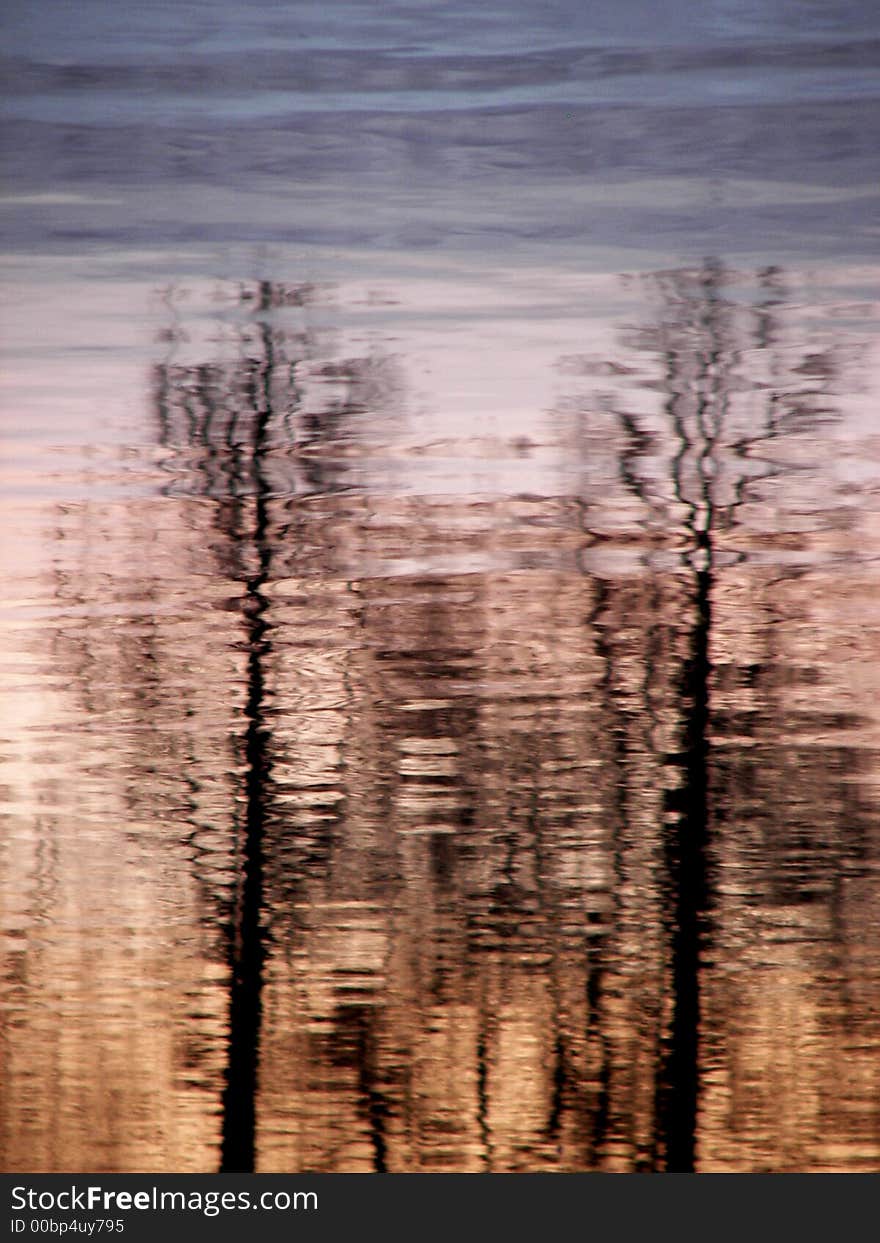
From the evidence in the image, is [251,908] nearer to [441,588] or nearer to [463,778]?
[463,778]

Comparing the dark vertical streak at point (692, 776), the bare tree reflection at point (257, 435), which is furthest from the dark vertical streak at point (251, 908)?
the dark vertical streak at point (692, 776)

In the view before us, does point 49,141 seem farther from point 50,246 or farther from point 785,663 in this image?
point 785,663

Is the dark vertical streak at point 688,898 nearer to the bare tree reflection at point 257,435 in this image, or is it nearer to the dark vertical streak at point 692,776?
the dark vertical streak at point 692,776

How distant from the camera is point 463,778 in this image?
6.98 feet

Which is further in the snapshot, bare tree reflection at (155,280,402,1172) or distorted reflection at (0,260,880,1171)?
bare tree reflection at (155,280,402,1172)

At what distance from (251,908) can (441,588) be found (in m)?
0.61

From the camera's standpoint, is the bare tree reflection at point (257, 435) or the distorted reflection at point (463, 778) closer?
the distorted reflection at point (463, 778)

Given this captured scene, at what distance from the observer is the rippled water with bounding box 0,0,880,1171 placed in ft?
6.67

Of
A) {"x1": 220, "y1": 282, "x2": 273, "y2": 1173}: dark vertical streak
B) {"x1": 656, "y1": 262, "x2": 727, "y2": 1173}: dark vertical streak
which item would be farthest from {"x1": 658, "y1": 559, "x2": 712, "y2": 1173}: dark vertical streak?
{"x1": 220, "y1": 282, "x2": 273, "y2": 1173}: dark vertical streak

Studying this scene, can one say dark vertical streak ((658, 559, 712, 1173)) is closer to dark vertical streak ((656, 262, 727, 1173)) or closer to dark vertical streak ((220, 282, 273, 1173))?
dark vertical streak ((656, 262, 727, 1173))

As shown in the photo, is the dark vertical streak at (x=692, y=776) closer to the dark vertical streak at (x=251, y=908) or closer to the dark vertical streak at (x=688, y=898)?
the dark vertical streak at (x=688, y=898)

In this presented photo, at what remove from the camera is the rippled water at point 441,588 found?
2033mm

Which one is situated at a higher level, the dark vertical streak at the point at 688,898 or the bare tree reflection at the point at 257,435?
the bare tree reflection at the point at 257,435
